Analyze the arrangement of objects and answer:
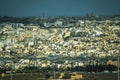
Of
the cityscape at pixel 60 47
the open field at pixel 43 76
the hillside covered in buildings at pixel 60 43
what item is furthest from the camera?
the hillside covered in buildings at pixel 60 43

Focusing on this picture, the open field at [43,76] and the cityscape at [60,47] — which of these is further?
the cityscape at [60,47]

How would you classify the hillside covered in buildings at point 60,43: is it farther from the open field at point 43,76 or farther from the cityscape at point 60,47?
the open field at point 43,76

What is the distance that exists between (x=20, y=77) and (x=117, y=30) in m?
16.8

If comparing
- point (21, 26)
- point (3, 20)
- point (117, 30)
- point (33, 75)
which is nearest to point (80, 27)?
point (117, 30)

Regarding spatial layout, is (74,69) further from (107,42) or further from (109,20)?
(109,20)

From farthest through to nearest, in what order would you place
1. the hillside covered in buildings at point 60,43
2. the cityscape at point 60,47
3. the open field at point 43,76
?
1. the hillside covered in buildings at point 60,43
2. the cityscape at point 60,47
3. the open field at point 43,76

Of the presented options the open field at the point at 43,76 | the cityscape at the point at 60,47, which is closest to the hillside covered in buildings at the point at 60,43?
the cityscape at the point at 60,47

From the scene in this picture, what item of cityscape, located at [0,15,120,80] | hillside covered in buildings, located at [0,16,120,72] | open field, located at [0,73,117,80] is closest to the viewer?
A: open field, located at [0,73,117,80]

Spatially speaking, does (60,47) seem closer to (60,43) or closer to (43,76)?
(60,43)

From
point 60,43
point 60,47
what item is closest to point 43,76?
point 60,47

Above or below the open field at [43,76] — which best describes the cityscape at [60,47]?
above

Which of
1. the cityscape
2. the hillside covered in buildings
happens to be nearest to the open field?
the cityscape

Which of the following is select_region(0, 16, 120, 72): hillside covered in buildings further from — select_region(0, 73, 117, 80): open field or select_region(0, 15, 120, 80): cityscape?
select_region(0, 73, 117, 80): open field

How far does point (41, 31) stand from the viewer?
125 ft
